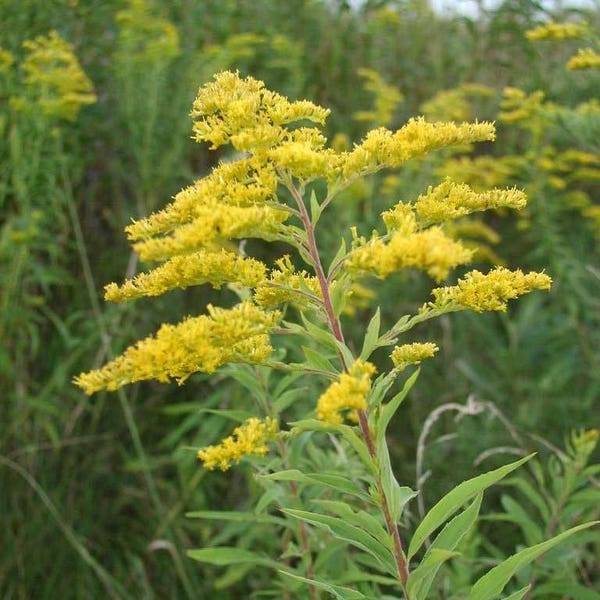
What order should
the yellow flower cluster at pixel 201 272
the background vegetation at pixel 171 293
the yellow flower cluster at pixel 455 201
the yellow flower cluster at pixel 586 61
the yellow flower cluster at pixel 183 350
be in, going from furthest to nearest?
the background vegetation at pixel 171 293 < the yellow flower cluster at pixel 586 61 < the yellow flower cluster at pixel 455 201 < the yellow flower cluster at pixel 201 272 < the yellow flower cluster at pixel 183 350

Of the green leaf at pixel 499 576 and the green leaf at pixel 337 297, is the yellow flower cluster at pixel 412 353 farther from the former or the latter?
the green leaf at pixel 499 576

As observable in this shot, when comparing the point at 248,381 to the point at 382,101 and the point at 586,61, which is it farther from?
the point at 382,101

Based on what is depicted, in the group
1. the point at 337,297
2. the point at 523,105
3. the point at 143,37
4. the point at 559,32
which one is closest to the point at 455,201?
the point at 337,297

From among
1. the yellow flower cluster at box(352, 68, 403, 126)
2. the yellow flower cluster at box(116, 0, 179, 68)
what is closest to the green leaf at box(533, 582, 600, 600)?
the yellow flower cluster at box(352, 68, 403, 126)

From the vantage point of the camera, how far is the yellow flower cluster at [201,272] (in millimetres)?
1476

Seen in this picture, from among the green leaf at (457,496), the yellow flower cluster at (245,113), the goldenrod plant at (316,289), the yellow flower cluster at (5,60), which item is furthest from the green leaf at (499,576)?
the yellow flower cluster at (5,60)

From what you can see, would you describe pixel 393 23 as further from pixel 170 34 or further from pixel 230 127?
pixel 230 127

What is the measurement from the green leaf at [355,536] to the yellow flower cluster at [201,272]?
0.45 meters

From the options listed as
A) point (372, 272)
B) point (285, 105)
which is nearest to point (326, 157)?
point (285, 105)

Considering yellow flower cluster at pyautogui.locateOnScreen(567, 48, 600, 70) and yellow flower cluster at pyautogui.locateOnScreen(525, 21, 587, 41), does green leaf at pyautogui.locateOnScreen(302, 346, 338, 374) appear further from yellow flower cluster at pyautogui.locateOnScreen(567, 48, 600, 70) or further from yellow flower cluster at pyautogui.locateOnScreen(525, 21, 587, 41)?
yellow flower cluster at pyautogui.locateOnScreen(525, 21, 587, 41)

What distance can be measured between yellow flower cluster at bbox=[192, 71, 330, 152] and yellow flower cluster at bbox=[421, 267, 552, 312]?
46cm

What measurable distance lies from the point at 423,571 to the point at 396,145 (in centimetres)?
83

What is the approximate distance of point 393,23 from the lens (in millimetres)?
4598

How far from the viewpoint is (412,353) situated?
1.54m
